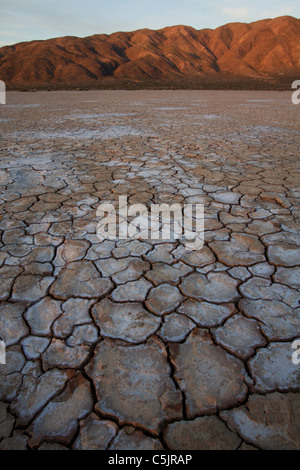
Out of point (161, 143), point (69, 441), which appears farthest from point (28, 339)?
point (161, 143)

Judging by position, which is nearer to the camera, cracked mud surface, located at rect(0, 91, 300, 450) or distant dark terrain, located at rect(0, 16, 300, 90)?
cracked mud surface, located at rect(0, 91, 300, 450)

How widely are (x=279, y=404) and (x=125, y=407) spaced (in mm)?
581

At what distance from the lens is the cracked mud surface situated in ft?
3.04

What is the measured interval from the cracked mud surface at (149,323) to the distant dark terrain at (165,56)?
1686 inches

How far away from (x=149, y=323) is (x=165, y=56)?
6824 cm

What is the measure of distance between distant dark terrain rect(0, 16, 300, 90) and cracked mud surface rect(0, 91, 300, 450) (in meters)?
42.8

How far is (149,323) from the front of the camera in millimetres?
1304

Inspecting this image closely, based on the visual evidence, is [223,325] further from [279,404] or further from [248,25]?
[248,25]

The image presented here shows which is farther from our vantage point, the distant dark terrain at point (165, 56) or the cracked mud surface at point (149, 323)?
the distant dark terrain at point (165, 56)

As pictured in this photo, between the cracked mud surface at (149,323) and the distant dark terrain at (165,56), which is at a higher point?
the distant dark terrain at (165,56)

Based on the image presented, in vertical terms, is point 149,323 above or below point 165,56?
below

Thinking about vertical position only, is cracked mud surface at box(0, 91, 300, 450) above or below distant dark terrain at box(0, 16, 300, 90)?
below

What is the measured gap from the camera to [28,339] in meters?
1.22

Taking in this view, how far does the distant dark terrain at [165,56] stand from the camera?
44131 mm
